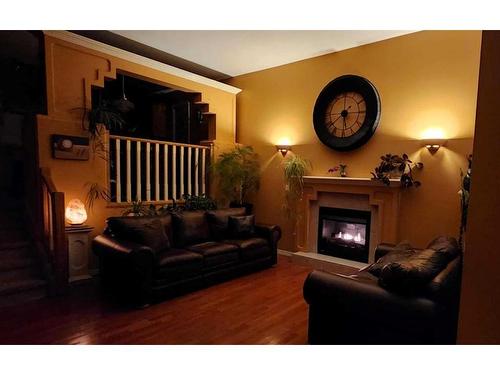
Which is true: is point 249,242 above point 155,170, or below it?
below

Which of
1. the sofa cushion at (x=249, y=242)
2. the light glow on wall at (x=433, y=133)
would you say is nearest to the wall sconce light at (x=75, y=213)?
the sofa cushion at (x=249, y=242)

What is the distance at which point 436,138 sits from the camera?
352 centimetres

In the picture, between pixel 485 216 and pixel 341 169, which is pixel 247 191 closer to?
pixel 341 169

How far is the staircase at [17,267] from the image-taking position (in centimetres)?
292

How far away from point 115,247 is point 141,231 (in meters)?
0.34

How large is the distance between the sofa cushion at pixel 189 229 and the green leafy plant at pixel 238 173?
1.32 metres

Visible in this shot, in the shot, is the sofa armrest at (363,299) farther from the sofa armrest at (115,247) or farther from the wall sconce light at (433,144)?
the wall sconce light at (433,144)

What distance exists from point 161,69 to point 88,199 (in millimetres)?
2298

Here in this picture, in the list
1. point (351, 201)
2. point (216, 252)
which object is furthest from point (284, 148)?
point (216, 252)

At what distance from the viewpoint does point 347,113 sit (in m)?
4.28
